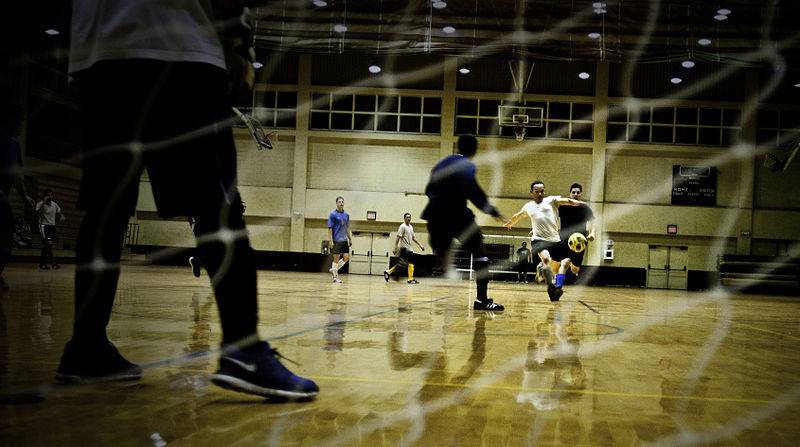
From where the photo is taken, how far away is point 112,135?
88.7 inches

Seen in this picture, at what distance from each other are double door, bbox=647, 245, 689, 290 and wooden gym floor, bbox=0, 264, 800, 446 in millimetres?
23450

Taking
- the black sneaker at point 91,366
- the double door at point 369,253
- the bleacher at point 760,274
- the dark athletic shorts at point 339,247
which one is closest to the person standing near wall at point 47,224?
the dark athletic shorts at point 339,247

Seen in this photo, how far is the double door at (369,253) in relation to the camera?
27281 mm

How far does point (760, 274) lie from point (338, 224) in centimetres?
1780

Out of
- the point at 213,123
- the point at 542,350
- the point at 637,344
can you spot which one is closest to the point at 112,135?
the point at 213,123

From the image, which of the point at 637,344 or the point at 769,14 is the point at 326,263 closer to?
the point at 769,14

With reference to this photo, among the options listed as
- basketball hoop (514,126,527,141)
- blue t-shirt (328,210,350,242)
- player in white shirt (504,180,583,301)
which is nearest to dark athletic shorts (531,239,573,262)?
player in white shirt (504,180,583,301)

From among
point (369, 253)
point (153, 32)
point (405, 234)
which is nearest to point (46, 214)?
point (405, 234)

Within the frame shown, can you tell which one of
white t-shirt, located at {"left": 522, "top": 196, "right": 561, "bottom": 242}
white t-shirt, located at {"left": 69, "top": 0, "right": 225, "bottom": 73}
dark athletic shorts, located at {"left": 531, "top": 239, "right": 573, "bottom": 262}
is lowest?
dark athletic shorts, located at {"left": 531, "top": 239, "right": 573, "bottom": 262}

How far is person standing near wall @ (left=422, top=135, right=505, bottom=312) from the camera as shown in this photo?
7.11 meters

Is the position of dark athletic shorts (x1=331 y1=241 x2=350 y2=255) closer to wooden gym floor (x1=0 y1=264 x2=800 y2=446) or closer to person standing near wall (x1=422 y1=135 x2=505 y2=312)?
person standing near wall (x1=422 y1=135 x2=505 y2=312)

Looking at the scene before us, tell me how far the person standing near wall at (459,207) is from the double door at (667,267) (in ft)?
70.7

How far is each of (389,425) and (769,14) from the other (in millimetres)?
19810

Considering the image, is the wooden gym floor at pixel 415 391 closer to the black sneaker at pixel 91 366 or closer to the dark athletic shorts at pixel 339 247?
the black sneaker at pixel 91 366
